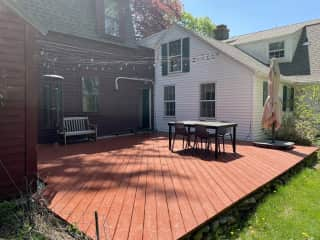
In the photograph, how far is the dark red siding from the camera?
3.16 m

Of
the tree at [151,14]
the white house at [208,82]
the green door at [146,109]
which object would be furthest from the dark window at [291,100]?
the tree at [151,14]

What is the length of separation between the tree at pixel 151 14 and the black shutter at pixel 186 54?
31.5 feet

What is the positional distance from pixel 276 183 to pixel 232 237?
215 centimetres

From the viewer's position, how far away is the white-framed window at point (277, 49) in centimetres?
1241

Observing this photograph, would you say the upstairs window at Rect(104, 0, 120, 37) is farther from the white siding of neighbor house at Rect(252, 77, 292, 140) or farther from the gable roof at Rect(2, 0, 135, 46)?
the white siding of neighbor house at Rect(252, 77, 292, 140)

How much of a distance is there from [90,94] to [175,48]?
434cm

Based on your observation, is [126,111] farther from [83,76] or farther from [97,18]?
[97,18]

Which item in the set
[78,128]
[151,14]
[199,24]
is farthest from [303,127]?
[199,24]

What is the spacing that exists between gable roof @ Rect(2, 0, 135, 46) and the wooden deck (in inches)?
185

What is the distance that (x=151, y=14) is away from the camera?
62.8 feet

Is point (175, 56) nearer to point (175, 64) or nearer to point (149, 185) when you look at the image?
point (175, 64)

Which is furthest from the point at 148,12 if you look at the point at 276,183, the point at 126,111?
the point at 276,183

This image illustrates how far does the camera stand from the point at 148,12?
19.1m

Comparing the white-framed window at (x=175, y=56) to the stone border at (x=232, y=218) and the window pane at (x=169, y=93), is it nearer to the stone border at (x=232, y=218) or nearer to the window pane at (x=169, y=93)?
the window pane at (x=169, y=93)
